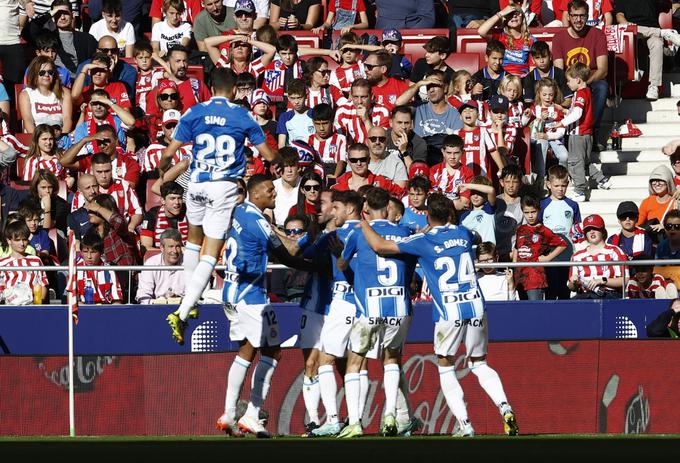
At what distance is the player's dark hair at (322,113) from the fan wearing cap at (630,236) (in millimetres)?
3684

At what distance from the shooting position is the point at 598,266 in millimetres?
15508

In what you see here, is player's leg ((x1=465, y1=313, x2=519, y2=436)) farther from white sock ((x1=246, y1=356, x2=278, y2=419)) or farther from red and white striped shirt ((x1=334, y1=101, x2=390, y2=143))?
red and white striped shirt ((x1=334, y1=101, x2=390, y2=143))

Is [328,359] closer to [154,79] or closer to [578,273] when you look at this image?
[578,273]

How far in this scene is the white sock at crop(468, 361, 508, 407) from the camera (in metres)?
12.8

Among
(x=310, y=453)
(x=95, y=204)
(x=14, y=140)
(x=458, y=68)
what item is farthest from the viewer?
(x=458, y=68)

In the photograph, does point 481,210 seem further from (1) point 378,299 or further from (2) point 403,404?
(1) point 378,299

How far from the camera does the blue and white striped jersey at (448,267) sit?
12.9 m

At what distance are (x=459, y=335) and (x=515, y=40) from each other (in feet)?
25.0

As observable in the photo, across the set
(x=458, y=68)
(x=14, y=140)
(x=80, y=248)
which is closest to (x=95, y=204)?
(x=80, y=248)

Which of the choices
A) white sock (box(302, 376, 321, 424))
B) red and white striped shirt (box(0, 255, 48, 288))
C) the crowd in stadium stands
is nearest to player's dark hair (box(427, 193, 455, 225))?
the crowd in stadium stands

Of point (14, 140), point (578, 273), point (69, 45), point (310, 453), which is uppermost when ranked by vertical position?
point (69, 45)

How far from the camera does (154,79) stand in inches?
764

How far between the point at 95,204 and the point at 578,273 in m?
5.60

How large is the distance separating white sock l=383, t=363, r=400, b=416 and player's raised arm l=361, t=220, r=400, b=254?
1.07 metres
